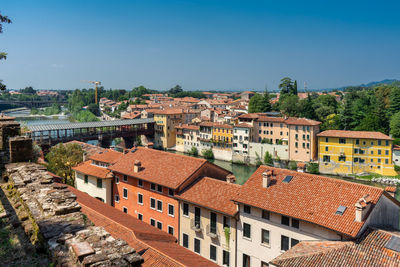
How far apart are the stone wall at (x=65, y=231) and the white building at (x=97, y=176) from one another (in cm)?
1562

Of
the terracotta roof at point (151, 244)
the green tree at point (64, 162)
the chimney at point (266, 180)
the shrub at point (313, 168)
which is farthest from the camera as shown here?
the shrub at point (313, 168)

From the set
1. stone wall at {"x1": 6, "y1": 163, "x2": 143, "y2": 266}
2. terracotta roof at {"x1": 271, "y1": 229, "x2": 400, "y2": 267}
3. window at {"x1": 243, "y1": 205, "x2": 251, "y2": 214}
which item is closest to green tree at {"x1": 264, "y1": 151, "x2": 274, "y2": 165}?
window at {"x1": 243, "y1": 205, "x2": 251, "y2": 214}

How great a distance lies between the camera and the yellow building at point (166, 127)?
65750mm

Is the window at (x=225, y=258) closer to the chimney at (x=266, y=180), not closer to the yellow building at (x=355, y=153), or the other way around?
the chimney at (x=266, y=180)

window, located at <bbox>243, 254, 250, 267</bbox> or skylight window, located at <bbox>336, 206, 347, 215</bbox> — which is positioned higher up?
skylight window, located at <bbox>336, 206, 347, 215</bbox>

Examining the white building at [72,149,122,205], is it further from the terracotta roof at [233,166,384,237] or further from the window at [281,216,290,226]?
the window at [281,216,290,226]

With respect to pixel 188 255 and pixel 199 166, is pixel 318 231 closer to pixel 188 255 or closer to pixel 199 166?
pixel 188 255

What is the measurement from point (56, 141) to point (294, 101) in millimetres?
45210

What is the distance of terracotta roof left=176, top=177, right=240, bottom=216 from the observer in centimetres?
1566

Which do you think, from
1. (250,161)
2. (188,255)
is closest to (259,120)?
(250,161)

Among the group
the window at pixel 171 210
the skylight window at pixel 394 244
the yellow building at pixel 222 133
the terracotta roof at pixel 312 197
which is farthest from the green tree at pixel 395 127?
the skylight window at pixel 394 244

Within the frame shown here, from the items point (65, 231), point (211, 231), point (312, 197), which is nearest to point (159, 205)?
point (211, 231)

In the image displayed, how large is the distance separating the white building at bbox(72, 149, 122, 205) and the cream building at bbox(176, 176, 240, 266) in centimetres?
689

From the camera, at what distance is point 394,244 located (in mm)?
10625
